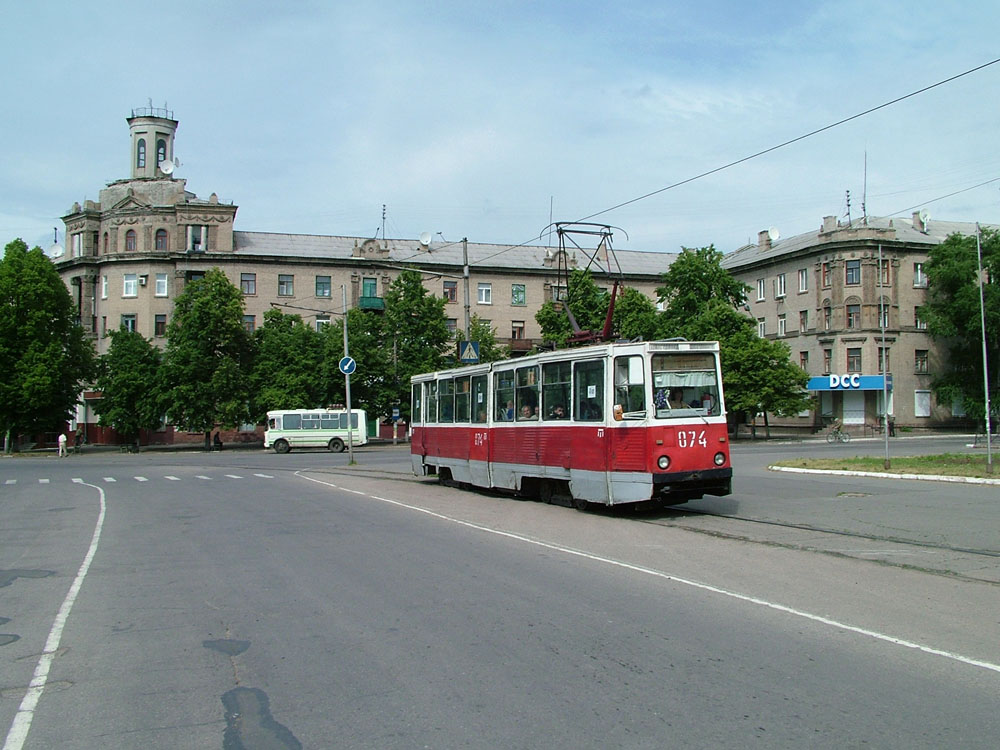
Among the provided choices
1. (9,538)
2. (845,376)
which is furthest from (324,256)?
(9,538)

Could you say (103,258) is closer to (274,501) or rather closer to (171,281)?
(171,281)

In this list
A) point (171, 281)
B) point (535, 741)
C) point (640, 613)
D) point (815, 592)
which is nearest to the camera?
point (535, 741)

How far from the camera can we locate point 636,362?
15.1m

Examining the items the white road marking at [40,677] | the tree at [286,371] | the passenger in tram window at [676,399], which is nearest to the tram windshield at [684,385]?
the passenger in tram window at [676,399]

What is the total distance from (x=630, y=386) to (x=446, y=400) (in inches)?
341

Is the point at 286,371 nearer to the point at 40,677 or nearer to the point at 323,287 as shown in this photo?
the point at 323,287

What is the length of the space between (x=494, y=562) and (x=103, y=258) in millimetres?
66468

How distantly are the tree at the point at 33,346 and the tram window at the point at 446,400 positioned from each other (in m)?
41.7

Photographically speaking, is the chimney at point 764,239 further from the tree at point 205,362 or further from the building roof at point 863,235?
the tree at point 205,362

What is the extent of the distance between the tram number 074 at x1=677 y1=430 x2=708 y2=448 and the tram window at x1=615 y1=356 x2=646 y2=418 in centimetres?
74

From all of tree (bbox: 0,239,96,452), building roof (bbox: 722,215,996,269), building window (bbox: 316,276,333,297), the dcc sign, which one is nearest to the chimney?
building roof (bbox: 722,215,996,269)

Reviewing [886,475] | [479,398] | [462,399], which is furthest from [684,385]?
[886,475]

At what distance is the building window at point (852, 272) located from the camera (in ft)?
209

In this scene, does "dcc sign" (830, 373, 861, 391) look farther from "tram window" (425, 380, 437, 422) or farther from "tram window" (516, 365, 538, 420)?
"tram window" (516, 365, 538, 420)
